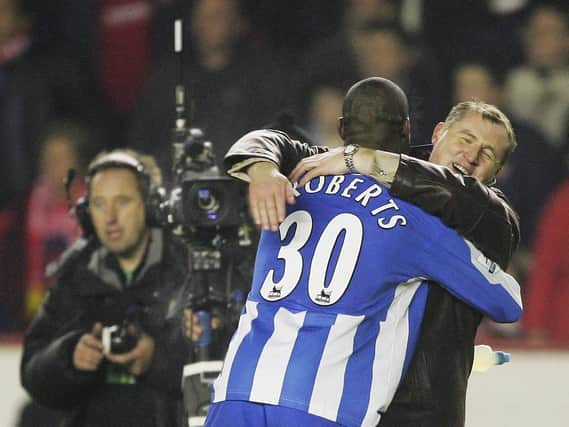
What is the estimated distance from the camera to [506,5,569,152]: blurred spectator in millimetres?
5828

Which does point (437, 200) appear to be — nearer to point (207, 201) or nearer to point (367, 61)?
point (207, 201)

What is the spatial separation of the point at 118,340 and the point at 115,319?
0.69 feet

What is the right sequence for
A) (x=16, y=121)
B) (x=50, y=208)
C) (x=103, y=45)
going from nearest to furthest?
1. (x=50, y=208)
2. (x=16, y=121)
3. (x=103, y=45)

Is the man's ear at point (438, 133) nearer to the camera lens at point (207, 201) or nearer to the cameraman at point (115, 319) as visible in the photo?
the camera lens at point (207, 201)

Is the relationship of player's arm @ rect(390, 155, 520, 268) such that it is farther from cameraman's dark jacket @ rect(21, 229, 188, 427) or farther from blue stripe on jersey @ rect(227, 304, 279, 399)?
cameraman's dark jacket @ rect(21, 229, 188, 427)

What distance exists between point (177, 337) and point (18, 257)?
262cm

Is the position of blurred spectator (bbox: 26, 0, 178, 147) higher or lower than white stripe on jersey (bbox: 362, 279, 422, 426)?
higher

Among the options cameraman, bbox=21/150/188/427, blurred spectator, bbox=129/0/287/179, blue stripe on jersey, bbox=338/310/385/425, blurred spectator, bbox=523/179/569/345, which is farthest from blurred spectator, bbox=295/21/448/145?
blue stripe on jersey, bbox=338/310/385/425

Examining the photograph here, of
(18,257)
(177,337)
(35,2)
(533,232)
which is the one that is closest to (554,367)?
(533,232)

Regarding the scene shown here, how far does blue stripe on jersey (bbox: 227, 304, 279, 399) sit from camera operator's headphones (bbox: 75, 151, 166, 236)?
1.37 metres

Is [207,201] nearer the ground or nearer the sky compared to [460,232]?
nearer the sky

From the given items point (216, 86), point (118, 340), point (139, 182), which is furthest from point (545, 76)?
point (118, 340)

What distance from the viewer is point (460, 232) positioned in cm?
247

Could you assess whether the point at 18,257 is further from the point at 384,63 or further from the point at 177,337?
the point at 177,337
